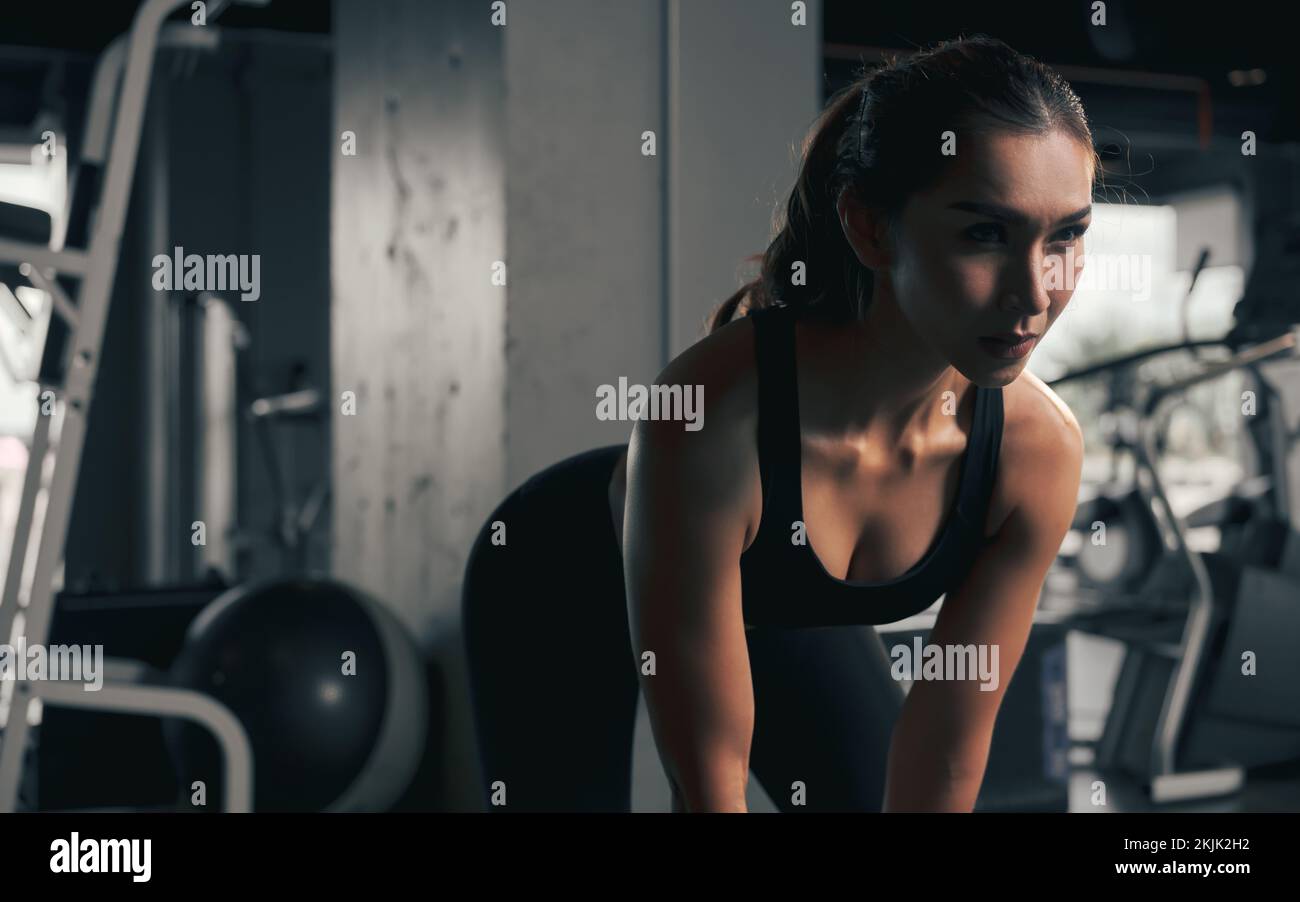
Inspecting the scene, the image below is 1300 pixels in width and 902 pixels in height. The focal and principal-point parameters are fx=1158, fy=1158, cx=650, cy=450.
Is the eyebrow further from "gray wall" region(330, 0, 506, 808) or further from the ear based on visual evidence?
"gray wall" region(330, 0, 506, 808)

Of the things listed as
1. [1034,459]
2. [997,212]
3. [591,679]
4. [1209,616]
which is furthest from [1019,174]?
[1209,616]

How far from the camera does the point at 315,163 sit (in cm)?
516

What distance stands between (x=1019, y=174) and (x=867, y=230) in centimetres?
16

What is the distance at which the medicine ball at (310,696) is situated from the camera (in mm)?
1919

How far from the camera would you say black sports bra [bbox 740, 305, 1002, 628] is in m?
1.20

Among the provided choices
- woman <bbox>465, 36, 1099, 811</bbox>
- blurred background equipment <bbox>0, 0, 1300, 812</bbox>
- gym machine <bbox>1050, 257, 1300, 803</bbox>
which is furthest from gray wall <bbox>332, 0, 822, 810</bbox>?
gym machine <bbox>1050, 257, 1300, 803</bbox>

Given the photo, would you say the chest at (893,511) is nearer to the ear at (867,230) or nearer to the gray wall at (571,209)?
the ear at (867,230)

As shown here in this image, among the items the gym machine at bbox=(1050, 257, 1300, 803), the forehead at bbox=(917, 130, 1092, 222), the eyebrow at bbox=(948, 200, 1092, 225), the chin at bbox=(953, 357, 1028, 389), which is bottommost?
the gym machine at bbox=(1050, 257, 1300, 803)

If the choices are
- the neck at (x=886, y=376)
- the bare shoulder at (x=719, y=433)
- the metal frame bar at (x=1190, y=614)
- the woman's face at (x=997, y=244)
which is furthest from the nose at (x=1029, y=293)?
the metal frame bar at (x=1190, y=614)

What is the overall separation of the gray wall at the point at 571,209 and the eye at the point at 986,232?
83 centimetres

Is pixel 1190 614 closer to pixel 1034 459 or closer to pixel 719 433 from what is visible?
pixel 1034 459

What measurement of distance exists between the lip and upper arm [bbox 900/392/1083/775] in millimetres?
150
